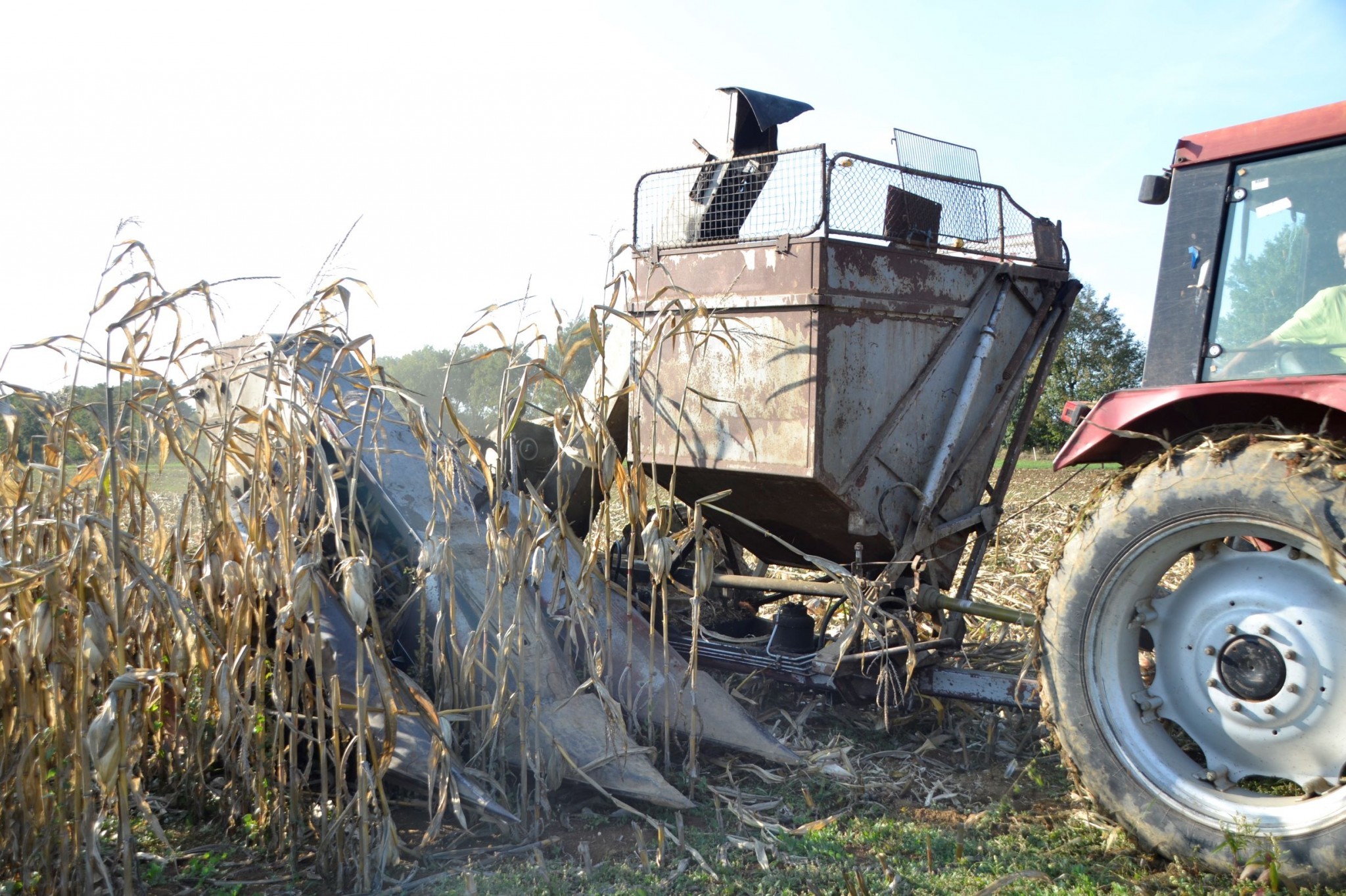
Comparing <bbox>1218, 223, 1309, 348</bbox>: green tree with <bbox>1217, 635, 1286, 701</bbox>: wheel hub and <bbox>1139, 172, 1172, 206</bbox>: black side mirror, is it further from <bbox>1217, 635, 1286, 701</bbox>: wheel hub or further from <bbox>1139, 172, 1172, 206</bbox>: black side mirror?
<bbox>1217, 635, 1286, 701</bbox>: wheel hub

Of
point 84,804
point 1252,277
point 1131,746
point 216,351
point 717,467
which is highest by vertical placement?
point 1252,277

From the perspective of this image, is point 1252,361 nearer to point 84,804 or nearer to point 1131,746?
point 1131,746

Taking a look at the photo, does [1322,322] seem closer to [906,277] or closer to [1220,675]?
[1220,675]

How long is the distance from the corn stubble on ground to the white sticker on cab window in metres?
1.87

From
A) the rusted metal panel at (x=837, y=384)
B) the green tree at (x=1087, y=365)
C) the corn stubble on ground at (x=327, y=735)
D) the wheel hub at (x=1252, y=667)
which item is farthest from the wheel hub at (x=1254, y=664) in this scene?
the green tree at (x=1087, y=365)

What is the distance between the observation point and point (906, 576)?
413cm

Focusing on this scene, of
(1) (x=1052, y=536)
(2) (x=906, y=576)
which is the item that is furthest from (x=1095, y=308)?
(2) (x=906, y=576)

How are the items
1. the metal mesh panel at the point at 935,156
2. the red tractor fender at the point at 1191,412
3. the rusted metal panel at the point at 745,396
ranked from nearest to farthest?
1. the red tractor fender at the point at 1191,412
2. the rusted metal panel at the point at 745,396
3. the metal mesh panel at the point at 935,156

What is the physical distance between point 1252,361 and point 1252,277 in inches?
10.7

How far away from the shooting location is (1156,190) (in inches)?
121

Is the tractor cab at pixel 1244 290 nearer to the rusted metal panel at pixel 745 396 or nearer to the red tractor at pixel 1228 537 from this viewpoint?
the red tractor at pixel 1228 537

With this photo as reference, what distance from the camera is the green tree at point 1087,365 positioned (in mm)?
23422

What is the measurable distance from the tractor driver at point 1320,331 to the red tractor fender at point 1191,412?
0.09 m

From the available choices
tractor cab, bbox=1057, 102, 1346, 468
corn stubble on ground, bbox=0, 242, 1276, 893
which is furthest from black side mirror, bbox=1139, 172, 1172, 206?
corn stubble on ground, bbox=0, 242, 1276, 893
